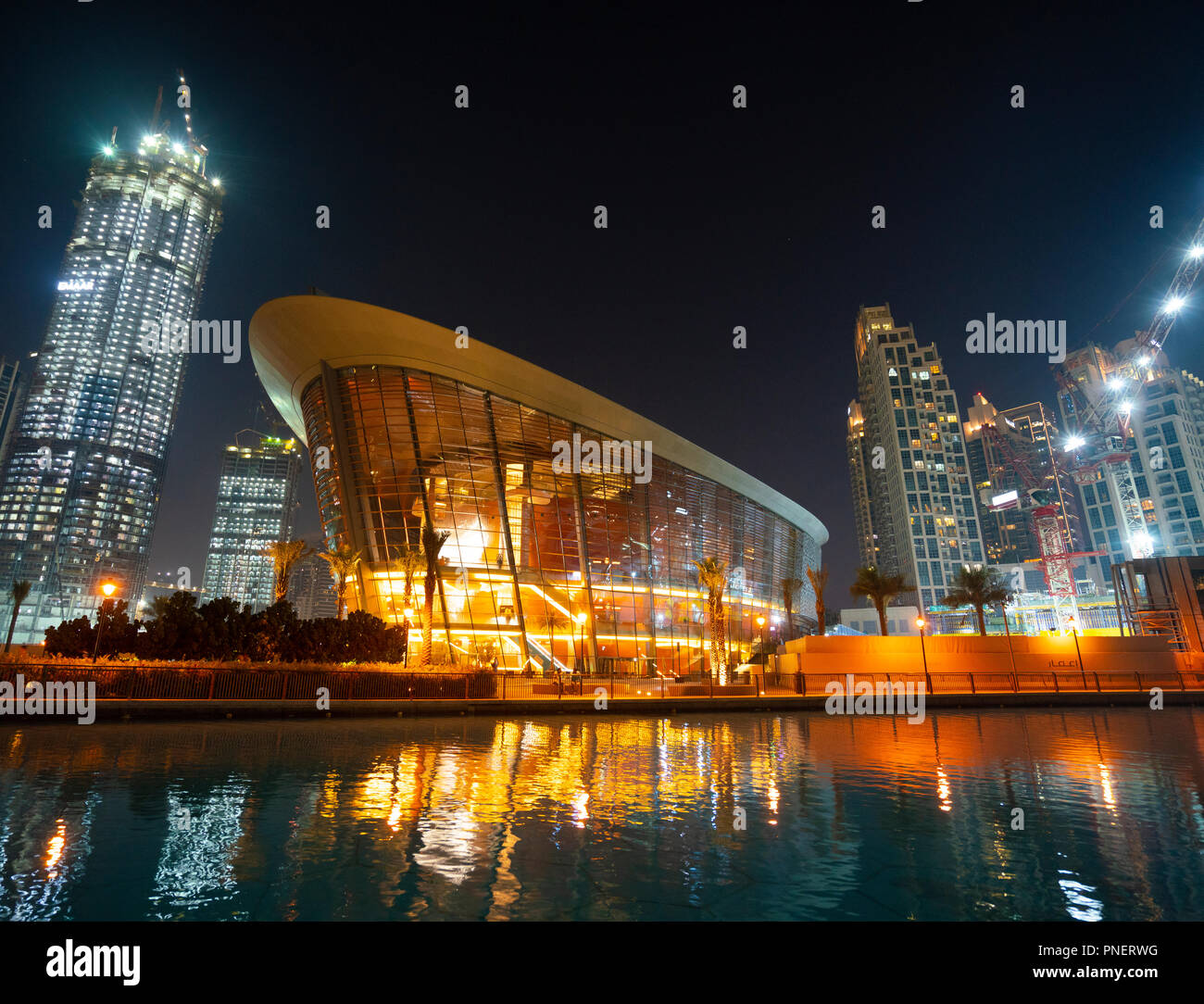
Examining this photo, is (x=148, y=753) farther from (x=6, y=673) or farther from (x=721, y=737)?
(x=721, y=737)

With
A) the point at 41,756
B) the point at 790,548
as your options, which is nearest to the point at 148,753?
the point at 41,756

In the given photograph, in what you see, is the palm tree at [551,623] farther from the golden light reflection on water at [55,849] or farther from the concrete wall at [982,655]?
the golden light reflection on water at [55,849]

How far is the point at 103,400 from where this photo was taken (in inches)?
6506

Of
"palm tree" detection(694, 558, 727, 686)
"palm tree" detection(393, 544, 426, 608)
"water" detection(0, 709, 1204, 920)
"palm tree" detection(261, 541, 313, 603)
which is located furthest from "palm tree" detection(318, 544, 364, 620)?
"water" detection(0, 709, 1204, 920)

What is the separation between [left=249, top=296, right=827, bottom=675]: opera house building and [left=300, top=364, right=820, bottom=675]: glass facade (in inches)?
4.2

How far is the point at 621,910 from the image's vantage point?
5695 mm

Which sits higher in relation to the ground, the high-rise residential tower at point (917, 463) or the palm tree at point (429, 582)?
the high-rise residential tower at point (917, 463)

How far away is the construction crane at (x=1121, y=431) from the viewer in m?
122

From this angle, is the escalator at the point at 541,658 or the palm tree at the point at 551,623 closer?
the escalator at the point at 541,658

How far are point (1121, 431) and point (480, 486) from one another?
483 ft

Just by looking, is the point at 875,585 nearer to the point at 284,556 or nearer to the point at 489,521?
the point at 489,521

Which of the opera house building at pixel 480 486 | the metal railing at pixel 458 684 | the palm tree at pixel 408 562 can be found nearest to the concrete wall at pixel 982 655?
the metal railing at pixel 458 684

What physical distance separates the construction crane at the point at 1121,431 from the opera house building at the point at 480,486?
119 meters
